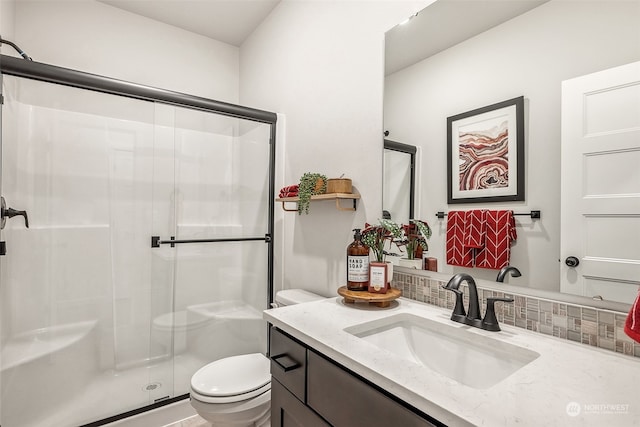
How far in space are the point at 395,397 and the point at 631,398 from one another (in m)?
0.45

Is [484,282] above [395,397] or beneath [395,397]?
above

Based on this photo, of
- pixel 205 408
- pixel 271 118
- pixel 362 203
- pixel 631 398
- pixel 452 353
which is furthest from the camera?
pixel 271 118

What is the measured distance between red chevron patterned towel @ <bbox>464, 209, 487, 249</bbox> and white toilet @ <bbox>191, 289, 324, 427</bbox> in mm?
942

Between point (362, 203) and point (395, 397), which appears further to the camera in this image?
point (362, 203)

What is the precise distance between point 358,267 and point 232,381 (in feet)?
2.81

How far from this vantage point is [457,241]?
3.79 feet

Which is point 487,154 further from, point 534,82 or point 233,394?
point 233,394

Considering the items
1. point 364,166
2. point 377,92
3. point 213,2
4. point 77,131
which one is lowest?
point 364,166

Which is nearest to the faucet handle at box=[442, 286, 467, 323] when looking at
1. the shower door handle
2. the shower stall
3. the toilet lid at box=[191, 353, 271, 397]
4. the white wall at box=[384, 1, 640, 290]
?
the white wall at box=[384, 1, 640, 290]

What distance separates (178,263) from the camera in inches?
75.1

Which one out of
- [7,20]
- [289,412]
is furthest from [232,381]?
[7,20]

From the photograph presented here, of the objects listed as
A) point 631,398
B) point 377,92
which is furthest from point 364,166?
point 631,398

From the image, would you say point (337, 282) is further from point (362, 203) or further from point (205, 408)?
point (205, 408)

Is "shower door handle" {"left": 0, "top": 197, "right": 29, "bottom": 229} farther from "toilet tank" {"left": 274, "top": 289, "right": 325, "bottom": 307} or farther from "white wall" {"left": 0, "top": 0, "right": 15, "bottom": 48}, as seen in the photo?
"toilet tank" {"left": 274, "top": 289, "right": 325, "bottom": 307}
